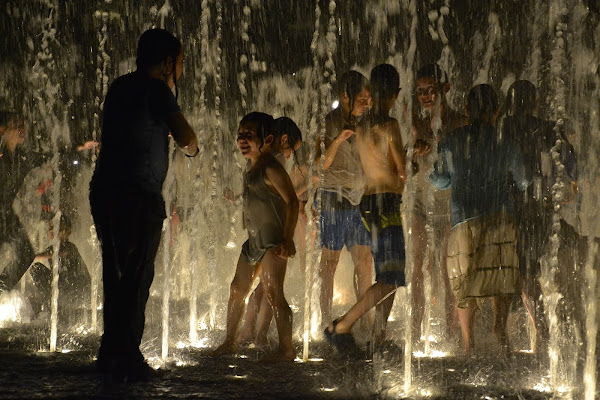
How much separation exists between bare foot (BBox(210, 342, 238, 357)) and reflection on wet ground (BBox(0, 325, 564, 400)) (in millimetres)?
61

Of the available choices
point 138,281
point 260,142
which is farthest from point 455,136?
point 138,281

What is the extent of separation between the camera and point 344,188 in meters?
5.14

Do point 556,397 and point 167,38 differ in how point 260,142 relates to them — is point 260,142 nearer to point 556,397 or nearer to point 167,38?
Answer: point 167,38

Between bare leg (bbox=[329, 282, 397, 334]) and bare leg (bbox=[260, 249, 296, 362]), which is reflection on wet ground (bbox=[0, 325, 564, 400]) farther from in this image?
bare leg (bbox=[329, 282, 397, 334])

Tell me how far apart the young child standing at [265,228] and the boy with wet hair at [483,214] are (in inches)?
40.2

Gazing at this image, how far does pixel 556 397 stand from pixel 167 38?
2341 millimetres

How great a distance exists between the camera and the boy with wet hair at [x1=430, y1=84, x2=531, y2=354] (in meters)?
4.27

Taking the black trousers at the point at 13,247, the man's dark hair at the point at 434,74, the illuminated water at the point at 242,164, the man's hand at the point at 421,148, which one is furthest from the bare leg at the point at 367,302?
the black trousers at the point at 13,247

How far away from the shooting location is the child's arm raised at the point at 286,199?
13.5ft

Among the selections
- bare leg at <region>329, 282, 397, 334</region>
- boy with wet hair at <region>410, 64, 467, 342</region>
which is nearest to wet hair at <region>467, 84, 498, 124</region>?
boy with wet hair at <region>410, 64, 467, 342</region>

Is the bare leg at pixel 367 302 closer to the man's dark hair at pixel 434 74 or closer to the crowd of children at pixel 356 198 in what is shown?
the crowd of children at pixel 356 198

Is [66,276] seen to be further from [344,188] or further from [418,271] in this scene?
[418,271]

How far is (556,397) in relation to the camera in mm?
3172

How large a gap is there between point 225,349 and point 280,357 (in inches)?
14.7
